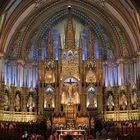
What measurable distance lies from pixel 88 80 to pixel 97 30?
6994 mm

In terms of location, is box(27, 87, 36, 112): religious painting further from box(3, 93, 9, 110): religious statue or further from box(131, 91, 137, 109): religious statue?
box(131, 91, 137, 109): religious statue

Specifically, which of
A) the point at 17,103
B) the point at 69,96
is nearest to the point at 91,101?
the point at 69,96

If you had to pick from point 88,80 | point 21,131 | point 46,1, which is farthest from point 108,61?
point 21,131

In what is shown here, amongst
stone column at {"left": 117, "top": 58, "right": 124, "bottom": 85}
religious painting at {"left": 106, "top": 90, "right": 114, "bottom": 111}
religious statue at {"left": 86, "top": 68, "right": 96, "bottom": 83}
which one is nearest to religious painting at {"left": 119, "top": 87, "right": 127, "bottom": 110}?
religious painting at {"left": 106, "top": 90, "right": 114, "bottom": 111}

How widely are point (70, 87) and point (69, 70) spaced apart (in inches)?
79.3

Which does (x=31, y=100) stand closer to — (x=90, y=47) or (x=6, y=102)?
(x=6, y=102)

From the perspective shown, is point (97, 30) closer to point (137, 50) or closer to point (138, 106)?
point (137, 50)

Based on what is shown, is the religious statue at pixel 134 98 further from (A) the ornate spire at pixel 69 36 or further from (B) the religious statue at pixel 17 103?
(B) the religious statue at pixel 17 103

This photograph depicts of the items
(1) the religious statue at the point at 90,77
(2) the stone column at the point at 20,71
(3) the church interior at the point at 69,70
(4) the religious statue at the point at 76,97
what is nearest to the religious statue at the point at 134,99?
(3) the church interior at the point at 69,70

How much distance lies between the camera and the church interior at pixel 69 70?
38.7m

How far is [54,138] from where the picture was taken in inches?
1264

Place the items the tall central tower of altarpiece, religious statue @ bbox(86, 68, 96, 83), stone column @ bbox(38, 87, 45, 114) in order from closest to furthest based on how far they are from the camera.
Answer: the tall central tower of altarpiece, stone column @ bbox(38, 87, 45, 114), religious statue @ bbox(86, 68, 96, 83)

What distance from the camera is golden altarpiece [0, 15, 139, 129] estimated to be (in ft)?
128

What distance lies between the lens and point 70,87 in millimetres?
41156
